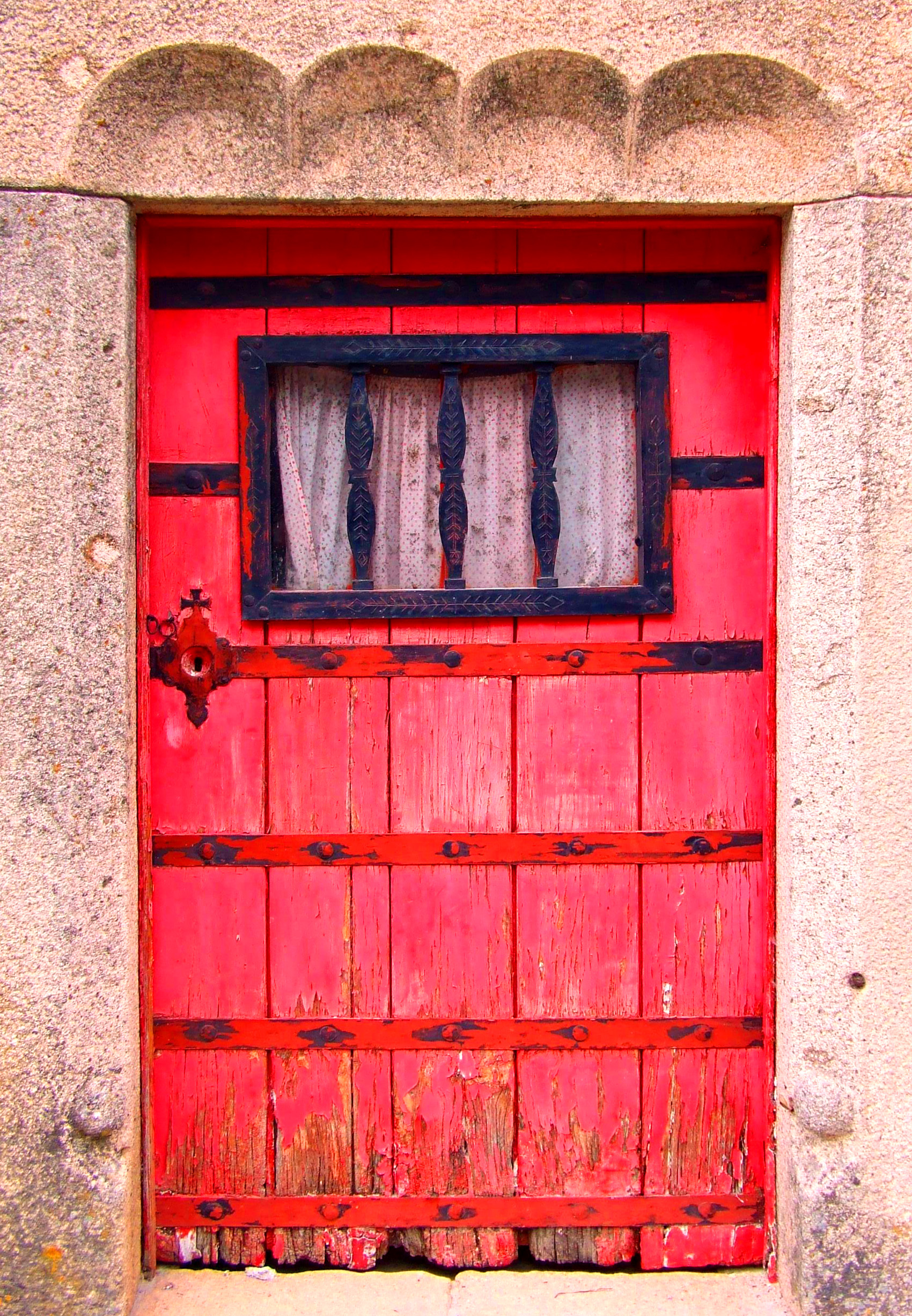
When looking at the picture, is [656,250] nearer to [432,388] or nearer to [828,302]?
[828,302]

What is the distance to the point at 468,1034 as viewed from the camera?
1943 mm

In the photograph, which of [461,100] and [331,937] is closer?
[461,100]

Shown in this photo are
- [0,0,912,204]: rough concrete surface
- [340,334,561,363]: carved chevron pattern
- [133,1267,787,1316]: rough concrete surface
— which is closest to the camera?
[0,0,912,204]: rough concrete surface

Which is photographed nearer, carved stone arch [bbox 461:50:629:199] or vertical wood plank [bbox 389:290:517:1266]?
carved stone arch [bbox 461:50:629:199]

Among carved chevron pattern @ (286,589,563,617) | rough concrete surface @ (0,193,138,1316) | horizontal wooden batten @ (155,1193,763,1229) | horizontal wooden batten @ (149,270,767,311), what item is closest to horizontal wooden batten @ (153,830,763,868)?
rough concrete surface @ (0,193,138,1316)

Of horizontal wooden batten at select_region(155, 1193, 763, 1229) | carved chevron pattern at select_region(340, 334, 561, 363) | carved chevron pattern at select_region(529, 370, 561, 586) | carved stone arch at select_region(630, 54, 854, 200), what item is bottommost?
horizontal wooden batten at select_region(155, 1193, 763, 1229)

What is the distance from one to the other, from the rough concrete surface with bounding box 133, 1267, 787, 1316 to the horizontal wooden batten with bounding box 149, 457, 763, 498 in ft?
5.27

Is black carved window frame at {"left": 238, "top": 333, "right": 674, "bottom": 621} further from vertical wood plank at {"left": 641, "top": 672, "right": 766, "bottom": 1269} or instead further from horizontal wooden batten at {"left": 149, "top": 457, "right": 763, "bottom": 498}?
vertical wood plank at {"left": 641, "top": 672, "right": 766, "bottom": 1269}

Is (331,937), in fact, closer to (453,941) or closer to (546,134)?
(453,941)

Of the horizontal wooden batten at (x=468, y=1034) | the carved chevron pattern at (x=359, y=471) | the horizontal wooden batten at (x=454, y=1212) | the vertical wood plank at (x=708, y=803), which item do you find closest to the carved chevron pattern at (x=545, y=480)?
the vertical wood plank at (x=708, y=803)

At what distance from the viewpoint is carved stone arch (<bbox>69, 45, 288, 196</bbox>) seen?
1.69 metres

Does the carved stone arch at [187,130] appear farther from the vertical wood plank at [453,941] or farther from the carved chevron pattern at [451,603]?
the vertical wood plank at [453,941]

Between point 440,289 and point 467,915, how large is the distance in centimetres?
131

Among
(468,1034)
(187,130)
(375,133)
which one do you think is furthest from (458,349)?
(468,1034)
